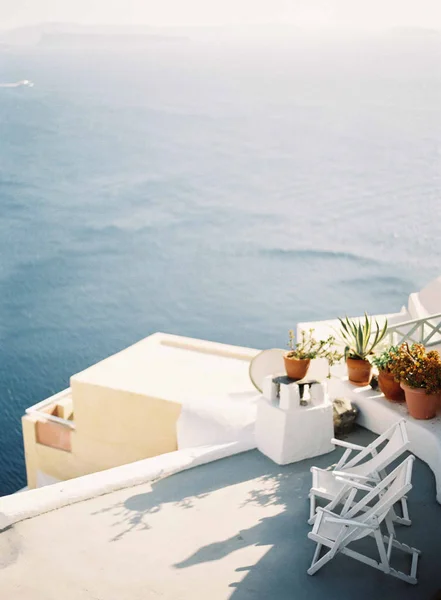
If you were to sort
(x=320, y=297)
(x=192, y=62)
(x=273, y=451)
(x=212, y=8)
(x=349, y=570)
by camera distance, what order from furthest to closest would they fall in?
(x=192, y=62)
(x=212, y=8)
(x=320, y=297)
(x=273, y=451)
(x=349, y=570)

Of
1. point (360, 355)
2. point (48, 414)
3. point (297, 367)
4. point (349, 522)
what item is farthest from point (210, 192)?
point (349, 522)

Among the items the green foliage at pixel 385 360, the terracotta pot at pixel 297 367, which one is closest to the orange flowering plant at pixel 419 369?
the green foliage at pixel 385 360

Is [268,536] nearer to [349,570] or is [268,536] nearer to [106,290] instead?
[349,570]

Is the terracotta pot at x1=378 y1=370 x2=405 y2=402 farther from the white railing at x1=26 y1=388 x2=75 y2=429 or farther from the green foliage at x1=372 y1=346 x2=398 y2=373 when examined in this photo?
the white railing at x1=26 y1=388 x2=75 y2=429

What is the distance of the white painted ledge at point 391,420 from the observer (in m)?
5.15

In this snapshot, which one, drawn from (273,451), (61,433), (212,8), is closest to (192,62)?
(212,8)

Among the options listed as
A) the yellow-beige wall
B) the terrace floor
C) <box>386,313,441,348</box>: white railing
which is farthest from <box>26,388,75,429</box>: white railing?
the terrace floor

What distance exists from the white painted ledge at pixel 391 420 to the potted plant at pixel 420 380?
9 cm

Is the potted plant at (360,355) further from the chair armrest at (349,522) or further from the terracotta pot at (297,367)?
the chair armrest at (349,522)

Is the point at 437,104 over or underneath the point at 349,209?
over

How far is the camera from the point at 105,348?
3784 centimetres

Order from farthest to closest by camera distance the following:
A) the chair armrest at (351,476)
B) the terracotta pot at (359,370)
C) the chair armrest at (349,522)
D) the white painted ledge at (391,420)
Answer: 1. the terracotta pot at (359,370)
2. the white painted ledge at (391,420)
3. the chair armrest at (351,476)
4. the chair armrest at (349,522)

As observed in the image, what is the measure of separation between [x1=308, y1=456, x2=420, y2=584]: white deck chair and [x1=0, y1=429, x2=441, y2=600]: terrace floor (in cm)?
8

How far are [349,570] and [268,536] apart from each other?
58cm
